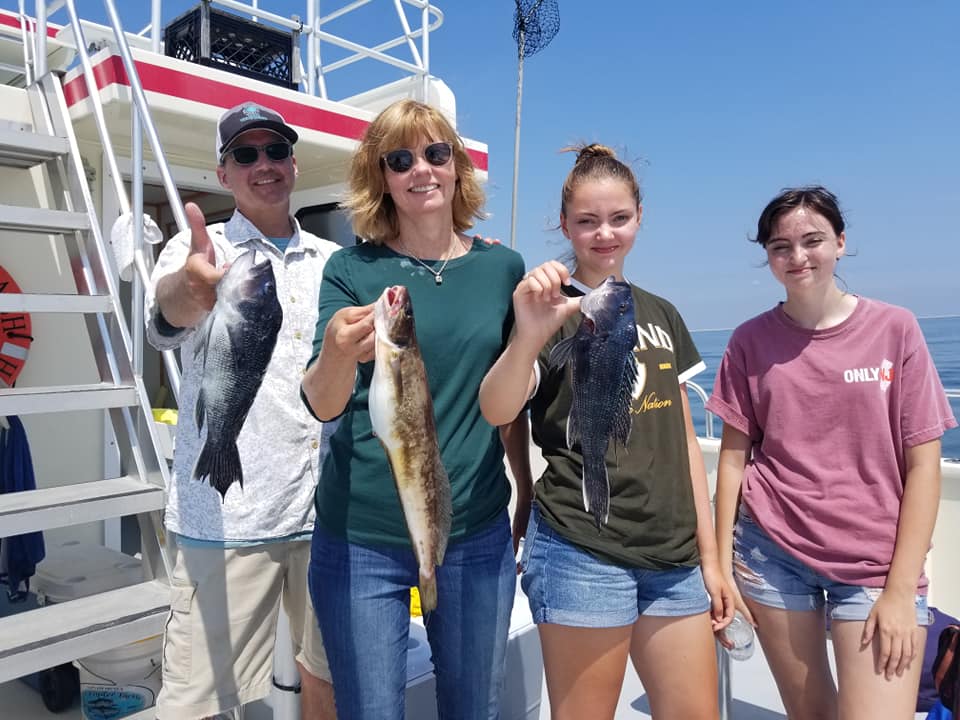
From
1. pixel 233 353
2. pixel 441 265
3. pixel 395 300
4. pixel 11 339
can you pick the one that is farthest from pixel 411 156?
pixel 11 339

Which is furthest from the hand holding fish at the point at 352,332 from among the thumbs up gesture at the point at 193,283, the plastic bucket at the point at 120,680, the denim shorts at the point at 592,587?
the plastic bucket at the point at 120,680

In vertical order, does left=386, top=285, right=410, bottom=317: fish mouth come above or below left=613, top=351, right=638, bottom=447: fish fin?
above

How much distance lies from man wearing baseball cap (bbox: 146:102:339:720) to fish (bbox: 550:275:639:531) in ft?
3.39

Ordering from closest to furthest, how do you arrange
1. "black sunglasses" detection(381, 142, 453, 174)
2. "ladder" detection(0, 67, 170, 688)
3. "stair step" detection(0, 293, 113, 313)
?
"black sunglasses" detection(381, 142, 453, 174) < "ladder" detection(0, 67, 170, 688) < "stair step" detection(0, 293, 113, 313)

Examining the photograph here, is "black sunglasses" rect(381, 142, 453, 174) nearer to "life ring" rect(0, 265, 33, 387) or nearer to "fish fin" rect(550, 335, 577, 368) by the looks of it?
"fish fin" rect(550, 335, 577, 368)

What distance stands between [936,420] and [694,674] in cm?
122

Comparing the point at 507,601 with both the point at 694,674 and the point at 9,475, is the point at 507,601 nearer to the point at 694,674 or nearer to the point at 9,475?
the point at 694,674

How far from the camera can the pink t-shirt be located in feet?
7.84

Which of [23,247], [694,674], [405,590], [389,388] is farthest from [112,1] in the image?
[694,674]

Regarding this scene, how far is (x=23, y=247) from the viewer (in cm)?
549

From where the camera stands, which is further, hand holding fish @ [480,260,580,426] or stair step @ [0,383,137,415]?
stair step @ [0,383,137,415]

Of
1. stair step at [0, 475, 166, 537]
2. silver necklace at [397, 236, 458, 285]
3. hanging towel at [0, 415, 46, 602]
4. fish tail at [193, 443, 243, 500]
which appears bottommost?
hanging towel at [0, 415, 46, 602]

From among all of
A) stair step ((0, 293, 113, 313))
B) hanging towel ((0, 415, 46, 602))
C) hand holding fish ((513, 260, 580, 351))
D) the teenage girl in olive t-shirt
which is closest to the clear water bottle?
the teenage girl in olive t-shirt

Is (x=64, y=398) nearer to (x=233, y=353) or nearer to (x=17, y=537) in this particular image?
(x=233, y=353)
